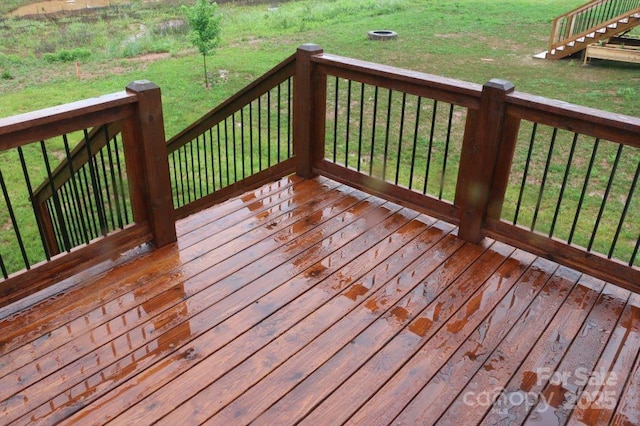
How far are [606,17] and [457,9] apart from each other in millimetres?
6444

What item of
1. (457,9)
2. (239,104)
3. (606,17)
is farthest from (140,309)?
(457,9)

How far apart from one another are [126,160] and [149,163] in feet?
0.40

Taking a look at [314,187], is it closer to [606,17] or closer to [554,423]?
[554,423]

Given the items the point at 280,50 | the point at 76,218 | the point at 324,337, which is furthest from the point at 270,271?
the point at 280,50

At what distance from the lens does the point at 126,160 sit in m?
2.75

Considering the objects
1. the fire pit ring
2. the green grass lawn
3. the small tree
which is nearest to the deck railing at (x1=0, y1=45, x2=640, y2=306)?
the green grass lawn

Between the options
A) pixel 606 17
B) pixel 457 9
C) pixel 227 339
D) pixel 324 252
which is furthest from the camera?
pixel 457 9

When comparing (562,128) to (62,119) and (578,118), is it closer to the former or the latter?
(578,118)

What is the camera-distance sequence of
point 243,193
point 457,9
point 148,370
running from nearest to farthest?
point 148,370 < point 243,193 < point 457,9

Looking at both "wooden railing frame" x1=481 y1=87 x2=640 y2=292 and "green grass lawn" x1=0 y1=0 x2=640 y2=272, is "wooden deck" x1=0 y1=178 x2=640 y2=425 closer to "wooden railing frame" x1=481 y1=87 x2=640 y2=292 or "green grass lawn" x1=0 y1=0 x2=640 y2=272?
"wooden railing frame" x1=481 y1=87 x2=640 y2=292

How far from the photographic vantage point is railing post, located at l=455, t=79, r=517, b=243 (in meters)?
2.73

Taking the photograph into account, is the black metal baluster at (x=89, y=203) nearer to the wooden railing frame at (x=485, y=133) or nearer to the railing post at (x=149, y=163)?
the railing post at (x=149, y=163)

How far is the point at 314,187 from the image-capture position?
3746mm

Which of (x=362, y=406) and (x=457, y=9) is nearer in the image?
(x=362, y=406)
